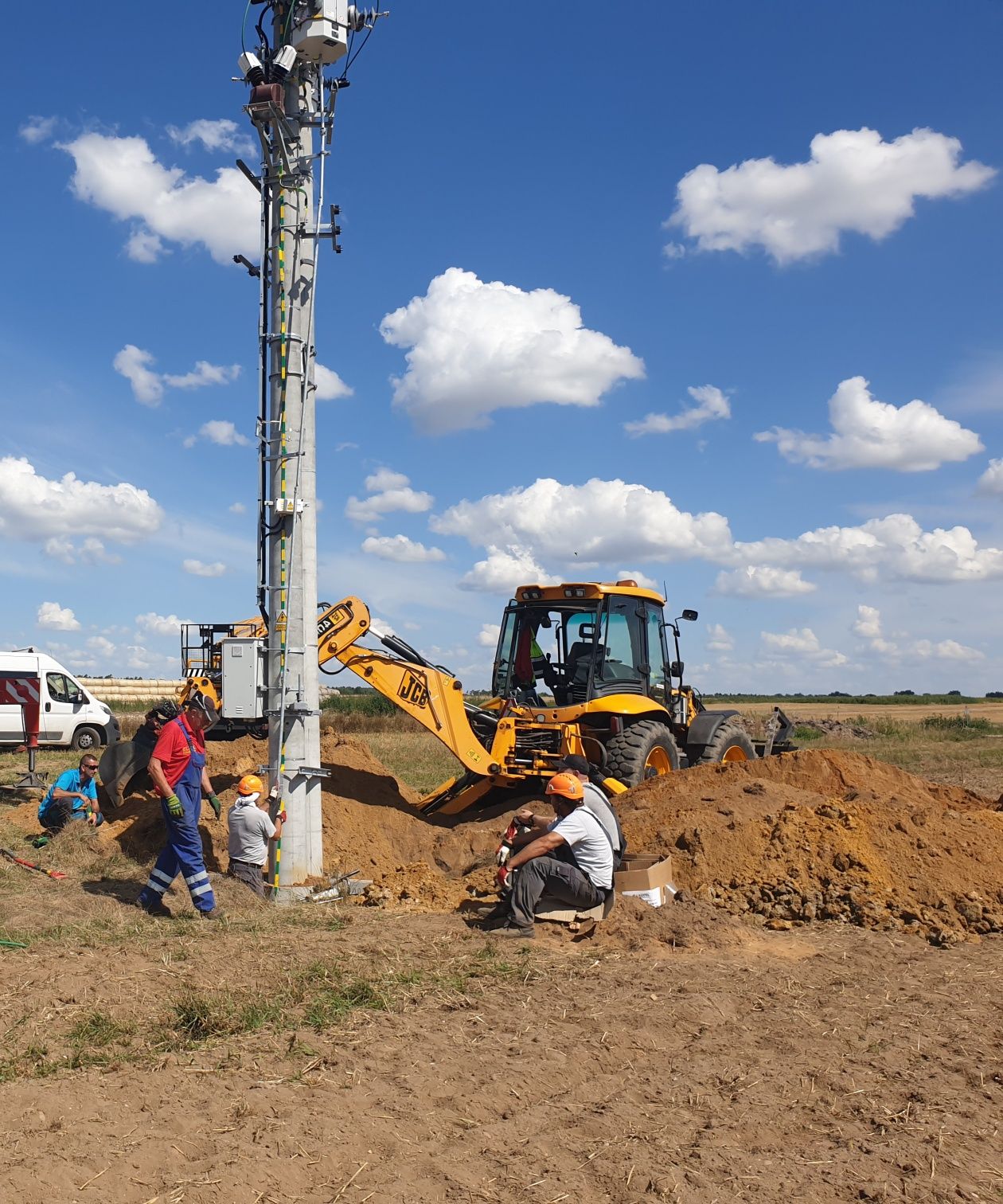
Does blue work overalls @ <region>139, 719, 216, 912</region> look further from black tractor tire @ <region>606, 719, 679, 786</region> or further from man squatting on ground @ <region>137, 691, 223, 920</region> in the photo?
black tractor tire @ <region>606, 719, 679, 786</region>

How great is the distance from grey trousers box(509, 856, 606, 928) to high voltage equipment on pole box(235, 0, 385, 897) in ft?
7.86

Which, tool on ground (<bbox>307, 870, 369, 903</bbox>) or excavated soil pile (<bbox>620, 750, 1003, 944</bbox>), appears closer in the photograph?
excavated soil pile (<bbox>620, 750, 1003, 944</bbox>)

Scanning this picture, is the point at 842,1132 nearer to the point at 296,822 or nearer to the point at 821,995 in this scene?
the point at 821,995

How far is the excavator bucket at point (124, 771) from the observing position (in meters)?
12.9

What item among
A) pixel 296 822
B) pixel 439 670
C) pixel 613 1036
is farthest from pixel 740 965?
pixel 439 670

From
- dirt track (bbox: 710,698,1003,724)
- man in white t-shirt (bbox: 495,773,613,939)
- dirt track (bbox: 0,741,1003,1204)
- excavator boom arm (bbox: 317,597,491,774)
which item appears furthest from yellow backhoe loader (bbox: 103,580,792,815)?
dirt track (bbox: 710,698,1003,724)

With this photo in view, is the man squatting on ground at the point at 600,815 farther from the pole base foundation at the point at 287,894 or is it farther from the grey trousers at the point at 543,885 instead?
the pole base foundation at the point at 287,894

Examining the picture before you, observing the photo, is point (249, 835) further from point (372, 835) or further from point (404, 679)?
point (404, 679)

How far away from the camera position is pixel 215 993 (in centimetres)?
646

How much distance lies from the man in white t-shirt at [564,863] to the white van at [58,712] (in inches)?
701

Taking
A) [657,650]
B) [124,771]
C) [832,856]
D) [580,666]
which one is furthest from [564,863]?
[124,771]

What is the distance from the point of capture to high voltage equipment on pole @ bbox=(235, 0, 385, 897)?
972 cm

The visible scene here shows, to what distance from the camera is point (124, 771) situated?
1294 cm

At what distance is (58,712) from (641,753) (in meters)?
16.4
